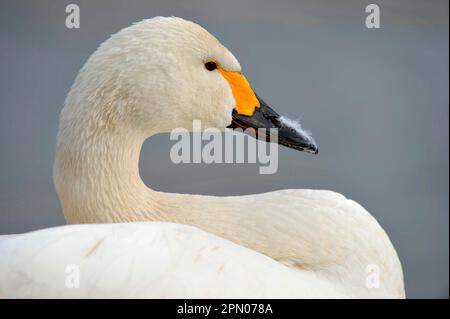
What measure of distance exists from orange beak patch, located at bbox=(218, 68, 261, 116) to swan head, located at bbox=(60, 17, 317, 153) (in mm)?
19

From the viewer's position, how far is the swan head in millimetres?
1273

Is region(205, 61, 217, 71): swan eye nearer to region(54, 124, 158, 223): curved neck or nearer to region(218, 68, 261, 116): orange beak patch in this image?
region(218, 68, 261, 116): orange beak patch

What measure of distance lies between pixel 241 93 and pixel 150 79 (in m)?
0.19

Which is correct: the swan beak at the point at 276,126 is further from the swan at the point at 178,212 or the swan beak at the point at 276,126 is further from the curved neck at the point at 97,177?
the curved neck at the point at 97,177

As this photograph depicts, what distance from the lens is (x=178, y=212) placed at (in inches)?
52.6

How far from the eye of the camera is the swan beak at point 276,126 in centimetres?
141

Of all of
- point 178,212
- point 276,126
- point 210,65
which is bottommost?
point 178,212

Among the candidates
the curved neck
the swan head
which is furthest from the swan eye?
the curved neck

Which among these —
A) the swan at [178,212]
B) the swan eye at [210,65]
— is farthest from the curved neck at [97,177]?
the swan eye at [210,65]
